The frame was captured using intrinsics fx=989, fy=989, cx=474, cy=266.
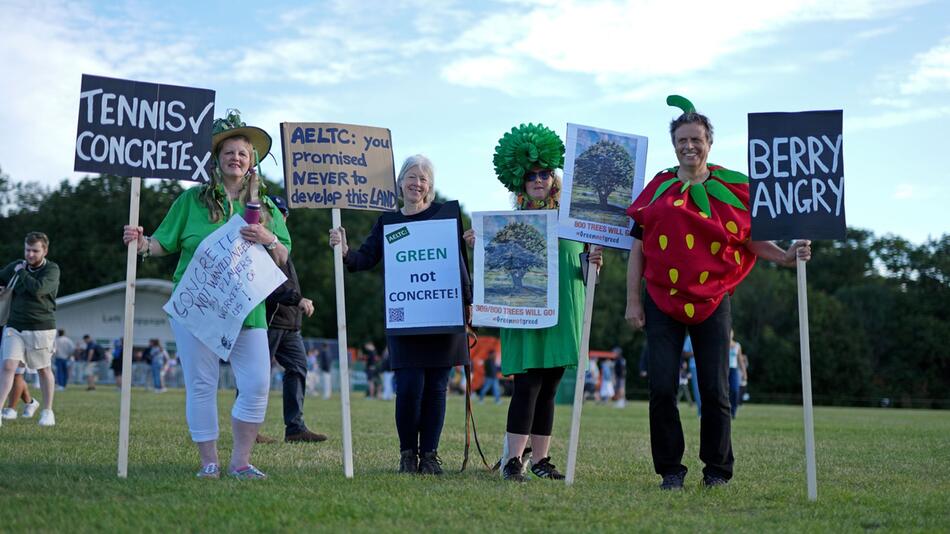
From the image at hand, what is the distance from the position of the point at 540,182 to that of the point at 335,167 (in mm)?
1535

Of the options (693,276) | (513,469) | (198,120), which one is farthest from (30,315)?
(693,276)

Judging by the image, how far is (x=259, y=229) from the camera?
21.3ft

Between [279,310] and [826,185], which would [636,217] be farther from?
[279,310]

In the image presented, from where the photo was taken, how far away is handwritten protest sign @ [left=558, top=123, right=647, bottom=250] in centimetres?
698

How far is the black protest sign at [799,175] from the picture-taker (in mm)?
6316

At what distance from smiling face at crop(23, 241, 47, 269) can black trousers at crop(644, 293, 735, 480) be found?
24.4ft

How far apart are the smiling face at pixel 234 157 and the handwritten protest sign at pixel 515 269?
5.52ft

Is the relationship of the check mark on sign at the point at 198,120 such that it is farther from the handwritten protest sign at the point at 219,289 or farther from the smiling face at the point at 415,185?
the smiling face at the point at 415,185

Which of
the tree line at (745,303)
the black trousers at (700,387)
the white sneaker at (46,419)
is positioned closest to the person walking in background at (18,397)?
the white sneaker at (46,419)

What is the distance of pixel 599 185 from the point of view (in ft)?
23.2

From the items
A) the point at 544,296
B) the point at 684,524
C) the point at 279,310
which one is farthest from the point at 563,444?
the point at 684,524

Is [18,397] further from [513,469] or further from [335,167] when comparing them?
[513,469]

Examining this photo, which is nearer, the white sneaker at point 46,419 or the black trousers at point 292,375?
the black trousers at point 292,375

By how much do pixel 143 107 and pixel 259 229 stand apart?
1.27 metres
